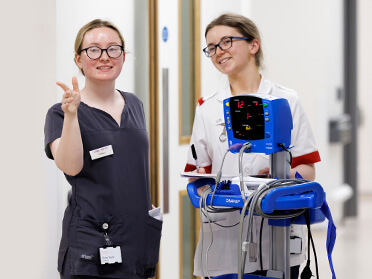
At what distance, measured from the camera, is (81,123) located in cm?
222

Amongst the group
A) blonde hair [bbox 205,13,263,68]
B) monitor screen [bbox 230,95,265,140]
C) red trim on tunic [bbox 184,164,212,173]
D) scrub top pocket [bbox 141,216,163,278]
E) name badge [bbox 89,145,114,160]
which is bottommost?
scrub top pocket [bbox 141,216,163,278]

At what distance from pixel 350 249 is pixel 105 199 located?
3773 mm

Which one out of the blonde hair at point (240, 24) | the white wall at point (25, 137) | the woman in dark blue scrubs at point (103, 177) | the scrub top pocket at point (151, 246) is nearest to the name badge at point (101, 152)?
the woman in dark blue scrubs at point (103, 177)

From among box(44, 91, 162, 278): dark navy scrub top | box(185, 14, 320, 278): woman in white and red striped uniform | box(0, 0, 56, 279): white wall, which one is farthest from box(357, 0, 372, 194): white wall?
box(44, 91, 162, 278): dark navy scrub top

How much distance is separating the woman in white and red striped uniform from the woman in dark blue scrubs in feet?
0.75

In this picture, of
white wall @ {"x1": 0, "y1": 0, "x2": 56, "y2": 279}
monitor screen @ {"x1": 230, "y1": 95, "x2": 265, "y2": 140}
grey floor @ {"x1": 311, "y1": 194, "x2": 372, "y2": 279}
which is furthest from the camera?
grey floor @ {"x1": 311, "y1": 194, "x2": 372, "y2": 279}

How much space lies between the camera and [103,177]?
2.22 meters

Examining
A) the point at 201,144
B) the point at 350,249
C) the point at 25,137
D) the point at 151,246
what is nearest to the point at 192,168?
the point at 201,144

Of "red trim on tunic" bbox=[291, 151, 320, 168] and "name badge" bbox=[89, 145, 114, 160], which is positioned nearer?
"name badge" bbox=[89, 145, 114, 160]

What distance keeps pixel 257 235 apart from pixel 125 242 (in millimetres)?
464

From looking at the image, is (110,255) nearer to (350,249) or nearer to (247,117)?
(247,117)

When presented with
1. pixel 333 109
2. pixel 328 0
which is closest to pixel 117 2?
pixel 328 0

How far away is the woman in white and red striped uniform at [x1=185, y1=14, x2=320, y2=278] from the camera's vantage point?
7.71ft

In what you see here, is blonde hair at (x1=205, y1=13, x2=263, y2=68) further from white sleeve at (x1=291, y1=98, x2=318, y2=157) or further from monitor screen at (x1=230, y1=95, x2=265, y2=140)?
monitor screen at (x1=230, y1=95, x2=265, y2=140)
